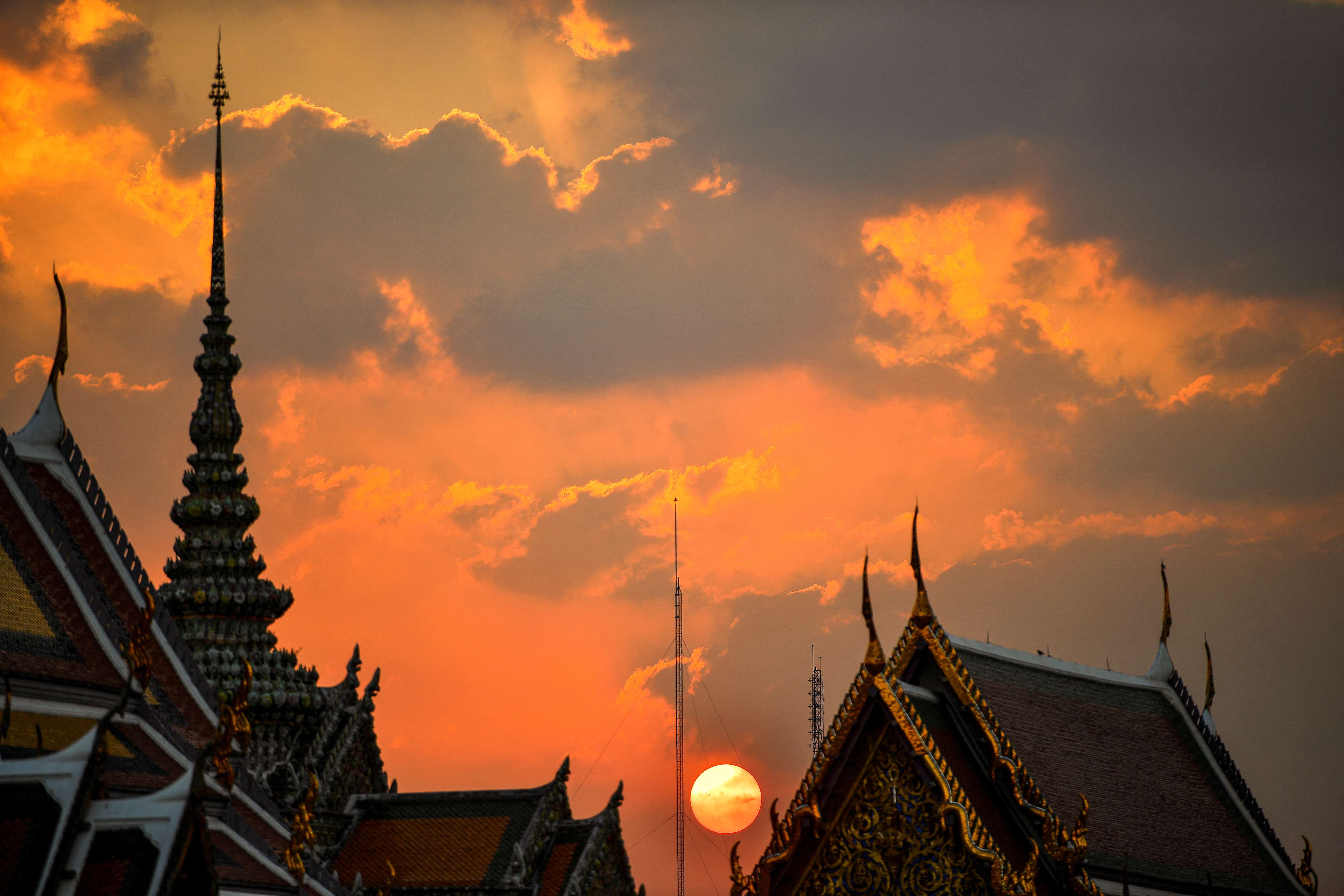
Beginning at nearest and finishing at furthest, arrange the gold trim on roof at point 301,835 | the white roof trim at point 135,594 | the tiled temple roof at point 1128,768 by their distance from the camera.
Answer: the tiled temple roof at point 1128,768, the gold trim on roof at point 301,835, the white roof trim at point 135,594

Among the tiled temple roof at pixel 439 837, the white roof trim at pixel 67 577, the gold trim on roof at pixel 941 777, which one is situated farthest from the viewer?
the tiled temple roof at pixel 439 837

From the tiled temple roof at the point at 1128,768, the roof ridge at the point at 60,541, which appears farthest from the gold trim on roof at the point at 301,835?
the tiled temple roof at the point at 1128,768

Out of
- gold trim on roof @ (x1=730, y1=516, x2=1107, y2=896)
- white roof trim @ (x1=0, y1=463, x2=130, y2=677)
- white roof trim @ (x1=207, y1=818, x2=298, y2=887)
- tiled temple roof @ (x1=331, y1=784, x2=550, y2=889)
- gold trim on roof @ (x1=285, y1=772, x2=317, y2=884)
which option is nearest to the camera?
gold trim on roof @ (x1=730, y1=516, x2=1107, y2=896)

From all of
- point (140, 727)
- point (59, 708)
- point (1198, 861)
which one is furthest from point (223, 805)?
point (1198, 861)

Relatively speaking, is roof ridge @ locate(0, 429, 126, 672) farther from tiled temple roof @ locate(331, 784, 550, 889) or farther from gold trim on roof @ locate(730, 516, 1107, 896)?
tiled temple roof @ locate(331, 784, 550, 889)

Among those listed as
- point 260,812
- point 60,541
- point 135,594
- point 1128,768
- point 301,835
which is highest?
point 135,594

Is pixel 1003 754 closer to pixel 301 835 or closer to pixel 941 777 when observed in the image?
pixel 941 777

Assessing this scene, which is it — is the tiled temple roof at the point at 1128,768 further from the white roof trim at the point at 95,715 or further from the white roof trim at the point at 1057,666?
the white roof trim at the point at 95,715

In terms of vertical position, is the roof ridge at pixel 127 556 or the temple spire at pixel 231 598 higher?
the temple spire at pixel 231 598

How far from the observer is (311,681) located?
138ft

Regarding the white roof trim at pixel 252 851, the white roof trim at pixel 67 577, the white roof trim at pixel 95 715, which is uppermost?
the white roof trim at pixel 67 577

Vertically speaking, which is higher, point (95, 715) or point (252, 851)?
point (95, 715)

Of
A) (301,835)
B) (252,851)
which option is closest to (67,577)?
(252,851)

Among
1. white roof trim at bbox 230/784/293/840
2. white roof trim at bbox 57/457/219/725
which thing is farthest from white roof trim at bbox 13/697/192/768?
white roof trim at bbox 230/784/293/840
